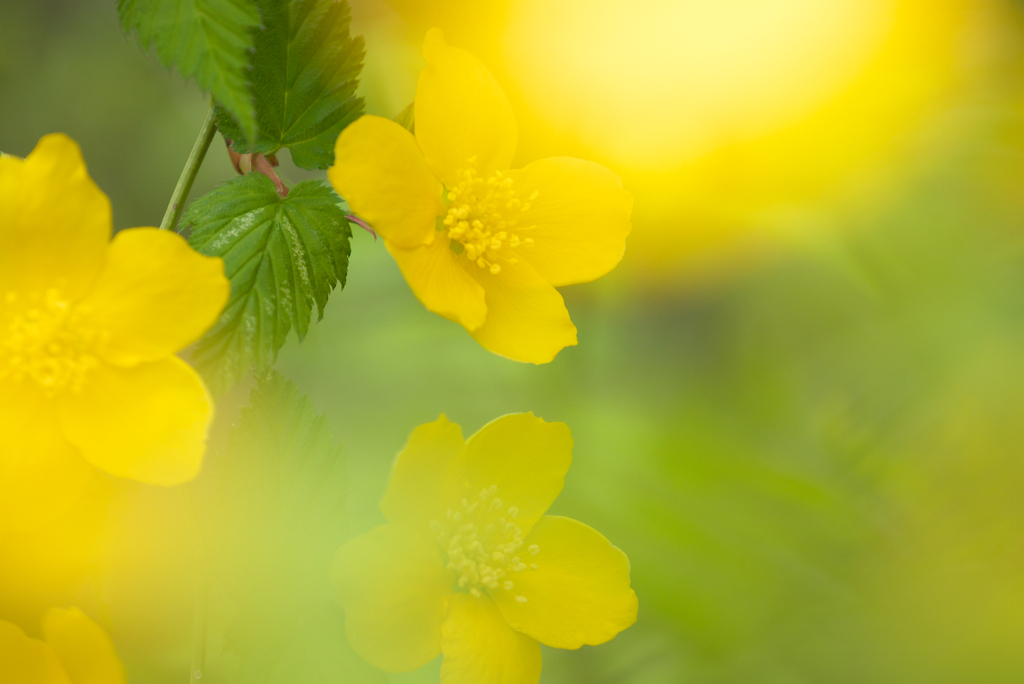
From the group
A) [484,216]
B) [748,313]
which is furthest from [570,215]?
[748,313]

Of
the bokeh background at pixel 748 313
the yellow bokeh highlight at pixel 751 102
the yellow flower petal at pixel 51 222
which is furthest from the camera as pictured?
the yellow bokeh highlight at pixel 751 102

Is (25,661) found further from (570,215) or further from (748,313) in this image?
(748,313)

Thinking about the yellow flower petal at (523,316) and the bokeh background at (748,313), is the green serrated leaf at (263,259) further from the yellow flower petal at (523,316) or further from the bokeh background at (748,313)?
the bokeh background at (748,313)

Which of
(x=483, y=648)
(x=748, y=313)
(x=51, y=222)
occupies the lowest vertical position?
(x=748, y=313)

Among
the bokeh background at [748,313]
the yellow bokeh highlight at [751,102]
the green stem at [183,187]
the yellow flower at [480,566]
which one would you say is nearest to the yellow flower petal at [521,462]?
the yellow flower at [480,566]

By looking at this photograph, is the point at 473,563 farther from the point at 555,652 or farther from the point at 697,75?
the point at 697,75

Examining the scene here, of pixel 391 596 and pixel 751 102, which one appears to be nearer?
pixel 391 596
